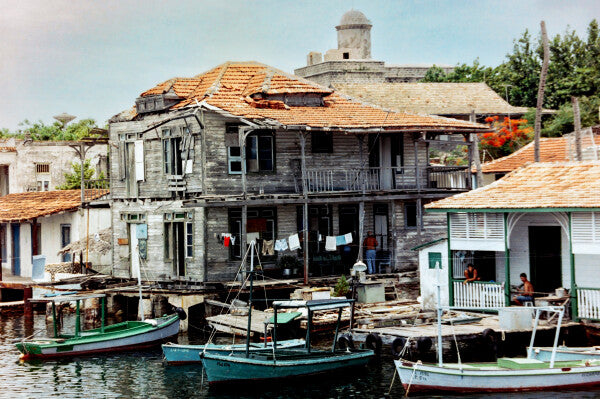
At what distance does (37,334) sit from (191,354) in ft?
33.5

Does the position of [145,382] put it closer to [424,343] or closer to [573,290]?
[424,343]

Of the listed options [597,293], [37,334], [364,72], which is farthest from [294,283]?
[364,72]

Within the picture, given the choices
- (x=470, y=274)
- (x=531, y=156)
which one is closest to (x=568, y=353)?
Answer: (x=470, y=274)

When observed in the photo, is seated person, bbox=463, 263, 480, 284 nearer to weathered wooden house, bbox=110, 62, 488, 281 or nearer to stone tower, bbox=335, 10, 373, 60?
weathered wooden house, bbox=110, 62, 488, 281

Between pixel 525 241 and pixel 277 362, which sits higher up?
pixel 525 241

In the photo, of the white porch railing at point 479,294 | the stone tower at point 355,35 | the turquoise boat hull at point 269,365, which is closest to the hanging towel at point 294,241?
the white porch railing at point 479,294

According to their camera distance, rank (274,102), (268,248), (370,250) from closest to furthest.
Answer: (268,248) → (370,250) → (274,102)

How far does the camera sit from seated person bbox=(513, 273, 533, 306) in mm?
29344

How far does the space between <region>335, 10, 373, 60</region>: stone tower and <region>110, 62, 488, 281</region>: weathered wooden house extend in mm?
34161

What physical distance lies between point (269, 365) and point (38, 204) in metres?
25.6

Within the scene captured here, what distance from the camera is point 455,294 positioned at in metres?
31.3

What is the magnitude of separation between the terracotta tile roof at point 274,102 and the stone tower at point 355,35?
111 ft

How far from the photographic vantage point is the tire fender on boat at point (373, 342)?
28.2m

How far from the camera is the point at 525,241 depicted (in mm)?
31766
